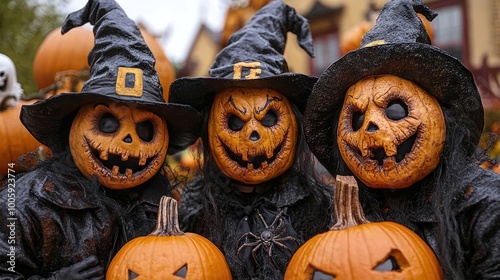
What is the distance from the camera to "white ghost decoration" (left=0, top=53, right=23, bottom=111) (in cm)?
470

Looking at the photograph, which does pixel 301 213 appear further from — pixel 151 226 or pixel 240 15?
pixel 240 15

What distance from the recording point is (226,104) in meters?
3.61

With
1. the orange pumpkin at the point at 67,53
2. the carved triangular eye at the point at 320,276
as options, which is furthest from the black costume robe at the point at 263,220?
the orange pumpkin at the point at 67,53

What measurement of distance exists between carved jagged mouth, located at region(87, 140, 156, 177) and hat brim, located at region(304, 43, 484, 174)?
1023 millimetres

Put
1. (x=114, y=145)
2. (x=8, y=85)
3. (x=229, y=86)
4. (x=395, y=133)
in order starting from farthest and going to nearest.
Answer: (x=8, y=85)
(x=229, y=86)
(x=114, y=145)
(x=395, y=133)

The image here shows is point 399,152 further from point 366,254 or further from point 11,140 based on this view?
point 11,140

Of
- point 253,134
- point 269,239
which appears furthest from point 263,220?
point 253,134

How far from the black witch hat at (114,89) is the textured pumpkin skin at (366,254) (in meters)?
1.22

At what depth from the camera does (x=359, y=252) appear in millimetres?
2701

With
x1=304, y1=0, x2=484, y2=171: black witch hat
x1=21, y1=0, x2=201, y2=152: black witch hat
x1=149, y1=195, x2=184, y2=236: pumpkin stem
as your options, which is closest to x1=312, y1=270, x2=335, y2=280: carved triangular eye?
x1=149, y1=195, x2=184, y2=236: pumpkin stem

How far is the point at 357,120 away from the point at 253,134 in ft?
2.08

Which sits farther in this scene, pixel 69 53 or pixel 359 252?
pixel 69 53

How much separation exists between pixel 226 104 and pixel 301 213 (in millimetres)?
751

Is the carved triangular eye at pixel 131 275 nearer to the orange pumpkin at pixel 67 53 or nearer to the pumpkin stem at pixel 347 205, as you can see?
the pumpkin stem at pixel 347 205
